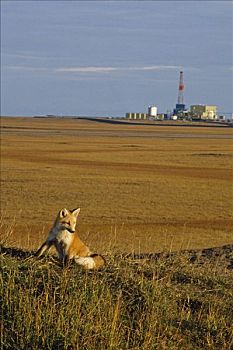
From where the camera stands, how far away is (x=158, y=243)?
18828 mm

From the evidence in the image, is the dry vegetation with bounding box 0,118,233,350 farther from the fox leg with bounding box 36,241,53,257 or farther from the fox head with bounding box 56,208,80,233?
the fox head with bounding box 56,208,80,233

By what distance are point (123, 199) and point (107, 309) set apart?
897 inches

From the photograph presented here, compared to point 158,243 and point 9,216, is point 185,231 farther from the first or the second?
point 9,216

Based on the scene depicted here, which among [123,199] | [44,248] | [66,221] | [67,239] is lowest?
[123,199]

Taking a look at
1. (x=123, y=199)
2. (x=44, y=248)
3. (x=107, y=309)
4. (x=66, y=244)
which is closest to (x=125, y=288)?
(x=107, y=309)

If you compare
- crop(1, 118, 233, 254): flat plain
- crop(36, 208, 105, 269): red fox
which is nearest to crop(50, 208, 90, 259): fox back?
crop(36, 208, 105, 269): red fox

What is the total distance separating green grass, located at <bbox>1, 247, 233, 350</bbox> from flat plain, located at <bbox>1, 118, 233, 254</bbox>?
7.57 feet

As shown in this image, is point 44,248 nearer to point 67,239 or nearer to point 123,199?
point 67,239

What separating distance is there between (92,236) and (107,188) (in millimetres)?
14207

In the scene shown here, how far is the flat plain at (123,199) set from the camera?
66.3 ft

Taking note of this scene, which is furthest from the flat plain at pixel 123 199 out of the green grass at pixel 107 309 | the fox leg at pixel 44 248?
the green grass at pixel 107 309

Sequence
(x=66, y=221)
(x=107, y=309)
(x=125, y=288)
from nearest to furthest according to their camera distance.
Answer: (x=107, y=309)
(x=125, y=288)
(x=66, y=221)

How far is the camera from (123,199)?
100 feet

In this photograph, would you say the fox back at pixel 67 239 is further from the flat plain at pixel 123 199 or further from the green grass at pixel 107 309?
the flat plain at pixel 123 199
